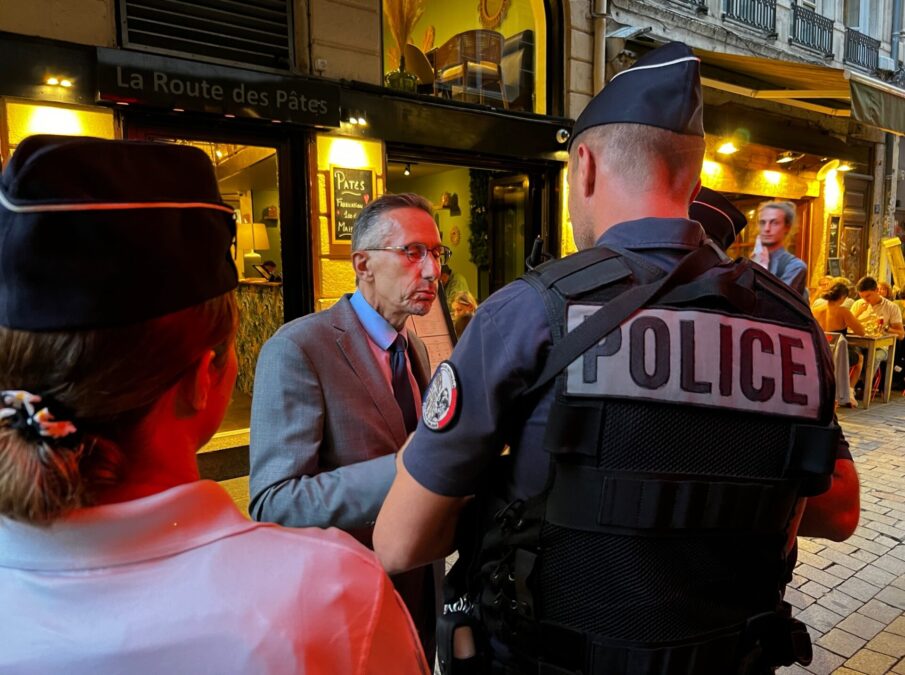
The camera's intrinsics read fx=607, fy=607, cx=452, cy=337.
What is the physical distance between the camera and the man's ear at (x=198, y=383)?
0.84 m

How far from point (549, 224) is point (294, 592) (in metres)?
7.29

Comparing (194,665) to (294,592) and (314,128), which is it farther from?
(314,128)

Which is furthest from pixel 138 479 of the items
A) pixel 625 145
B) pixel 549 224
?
pixel 549 224

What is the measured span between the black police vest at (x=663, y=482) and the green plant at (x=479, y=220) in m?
7.39

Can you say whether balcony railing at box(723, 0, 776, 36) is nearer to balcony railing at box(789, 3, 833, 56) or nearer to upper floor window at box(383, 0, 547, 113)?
balcony railing at box(789, 3, 833, 56)

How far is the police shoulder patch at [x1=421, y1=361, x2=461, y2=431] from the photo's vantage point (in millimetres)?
1179

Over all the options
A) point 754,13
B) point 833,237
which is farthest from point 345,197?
point 833,237

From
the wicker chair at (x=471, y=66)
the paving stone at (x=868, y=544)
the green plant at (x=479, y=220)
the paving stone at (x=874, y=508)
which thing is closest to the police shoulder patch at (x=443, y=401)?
the paving stone at (x=868, y=544)

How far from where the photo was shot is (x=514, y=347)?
3.78 ft

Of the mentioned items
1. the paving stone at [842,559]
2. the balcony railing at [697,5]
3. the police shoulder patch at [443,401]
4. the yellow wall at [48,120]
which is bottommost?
the paving stone at [842,559]

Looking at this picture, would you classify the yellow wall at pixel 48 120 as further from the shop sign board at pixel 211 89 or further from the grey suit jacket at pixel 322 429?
the grey suit jacket at pixel 322 429

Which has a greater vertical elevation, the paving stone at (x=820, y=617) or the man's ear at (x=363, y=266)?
the man's ear at (x=363, y=266)

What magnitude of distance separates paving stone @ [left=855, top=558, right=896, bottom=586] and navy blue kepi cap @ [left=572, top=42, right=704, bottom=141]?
12.9ft

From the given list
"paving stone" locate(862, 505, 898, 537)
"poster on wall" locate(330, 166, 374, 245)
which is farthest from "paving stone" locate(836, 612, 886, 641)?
"poster on wall" locate(330, 166, 374, 245)
